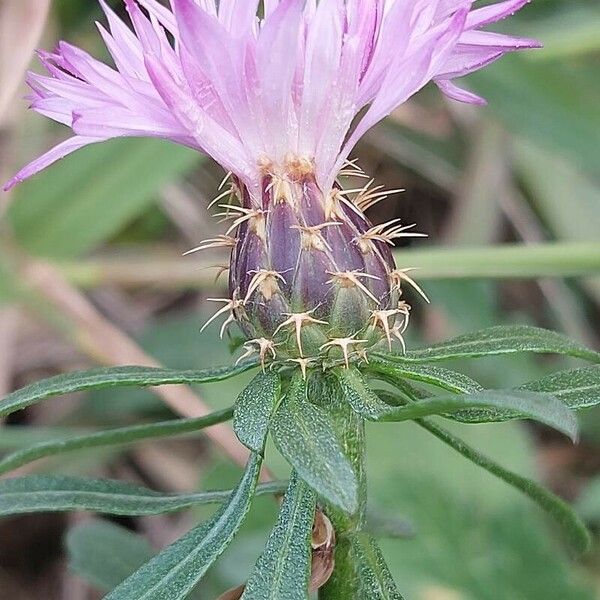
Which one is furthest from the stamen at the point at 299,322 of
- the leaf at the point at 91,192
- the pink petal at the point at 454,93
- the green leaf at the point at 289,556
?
the leaf at the point at 91,192

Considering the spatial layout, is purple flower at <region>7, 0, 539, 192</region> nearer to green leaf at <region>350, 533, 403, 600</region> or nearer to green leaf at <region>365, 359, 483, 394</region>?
green leaf at <region>365, 359, 483, 394</region>

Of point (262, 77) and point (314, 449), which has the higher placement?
point (262, 77)

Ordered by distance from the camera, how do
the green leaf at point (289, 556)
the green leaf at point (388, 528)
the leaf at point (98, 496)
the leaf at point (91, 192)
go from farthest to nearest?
1. the leaf at point (91, 192)
2. the green leaf at point (388, 528)
3. the leaf at point (98, 496)
4. the green leaf at point (289, 556)

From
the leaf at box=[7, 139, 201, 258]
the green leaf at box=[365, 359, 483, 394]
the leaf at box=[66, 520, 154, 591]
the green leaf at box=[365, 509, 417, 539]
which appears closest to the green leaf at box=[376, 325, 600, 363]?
the green leaf at box=[365, 359, 483, 394]

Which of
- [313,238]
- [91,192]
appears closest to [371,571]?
[313,238]

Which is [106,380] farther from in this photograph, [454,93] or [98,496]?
[454,93]

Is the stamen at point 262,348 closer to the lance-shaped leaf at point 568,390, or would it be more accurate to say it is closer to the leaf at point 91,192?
the lance-shaped leaf at point 568,390
